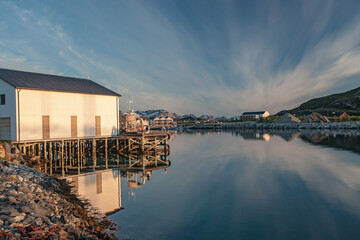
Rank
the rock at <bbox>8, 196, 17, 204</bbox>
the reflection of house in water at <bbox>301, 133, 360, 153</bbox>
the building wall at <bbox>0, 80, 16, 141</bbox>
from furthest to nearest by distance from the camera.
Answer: the reflection of house in water at <bbox>301, 133, 360, 153</bbox> < the building wall at <bbox>0, 80, 16, 141</bbox> < the rock at <bbox>8, 196, 17, 204</bbox>

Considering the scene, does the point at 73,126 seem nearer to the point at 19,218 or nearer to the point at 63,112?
the point at 63,112

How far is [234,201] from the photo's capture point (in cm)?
1266

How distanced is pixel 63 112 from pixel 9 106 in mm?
4232

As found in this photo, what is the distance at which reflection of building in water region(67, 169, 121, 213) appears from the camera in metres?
12.3

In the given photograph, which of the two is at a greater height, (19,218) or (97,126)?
(97,126)

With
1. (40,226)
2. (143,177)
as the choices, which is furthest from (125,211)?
(143,177)

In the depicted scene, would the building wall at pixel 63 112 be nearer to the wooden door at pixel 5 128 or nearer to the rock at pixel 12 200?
the wooden door at pixel 5 128

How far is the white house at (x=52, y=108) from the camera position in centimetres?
2027

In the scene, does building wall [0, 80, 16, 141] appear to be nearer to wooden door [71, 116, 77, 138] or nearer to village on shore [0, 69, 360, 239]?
village on shore [0, 69, 360, 239]

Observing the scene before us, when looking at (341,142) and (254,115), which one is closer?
(341,142)

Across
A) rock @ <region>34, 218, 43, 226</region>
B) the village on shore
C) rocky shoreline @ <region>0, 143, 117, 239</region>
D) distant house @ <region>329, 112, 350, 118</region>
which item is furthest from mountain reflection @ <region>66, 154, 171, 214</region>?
distant house @ <region>329, 112, 350, 118</region>

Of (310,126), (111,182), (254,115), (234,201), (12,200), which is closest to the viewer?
(12,200)

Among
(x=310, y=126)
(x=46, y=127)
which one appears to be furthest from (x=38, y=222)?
(x=310, y=126)

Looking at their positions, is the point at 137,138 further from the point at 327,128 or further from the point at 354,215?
the point at 327,128
